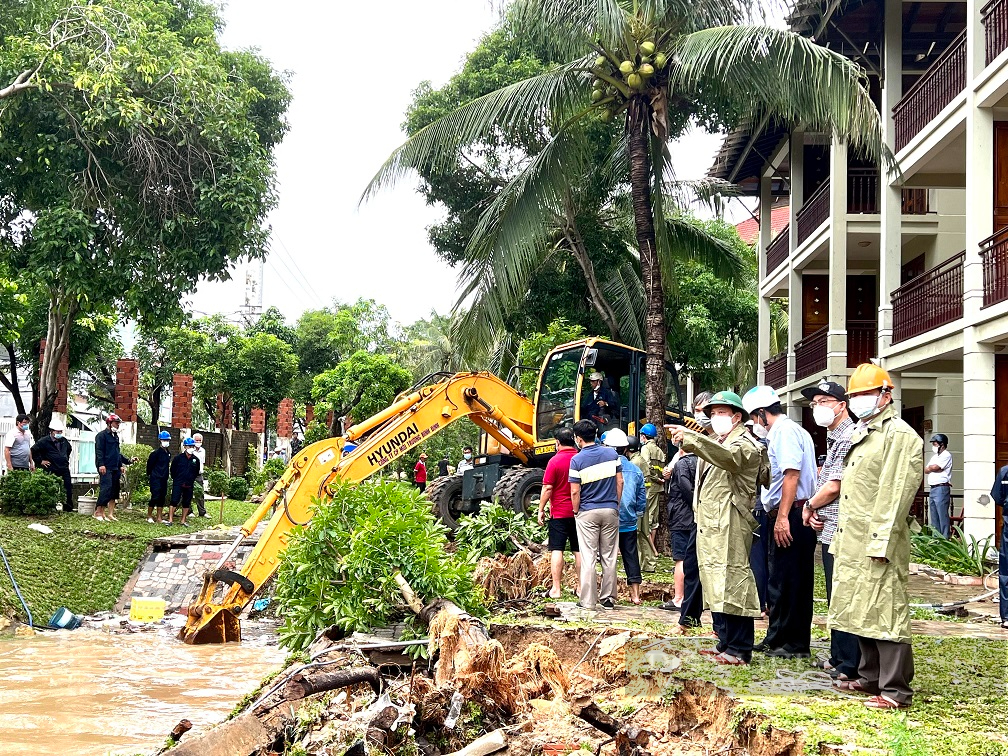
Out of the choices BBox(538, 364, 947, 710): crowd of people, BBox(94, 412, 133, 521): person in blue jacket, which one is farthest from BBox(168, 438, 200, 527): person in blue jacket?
BBox(538, 364, 947, 710): crowd of people

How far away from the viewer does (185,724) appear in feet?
18.4

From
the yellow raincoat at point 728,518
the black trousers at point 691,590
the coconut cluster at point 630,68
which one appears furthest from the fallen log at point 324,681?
the coconut cluster at point 630,68

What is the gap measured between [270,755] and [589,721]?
1.68 m

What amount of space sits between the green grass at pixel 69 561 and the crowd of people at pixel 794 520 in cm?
753

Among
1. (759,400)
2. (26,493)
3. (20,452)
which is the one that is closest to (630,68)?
(759,400)

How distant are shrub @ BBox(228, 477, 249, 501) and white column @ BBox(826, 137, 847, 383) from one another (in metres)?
15.6

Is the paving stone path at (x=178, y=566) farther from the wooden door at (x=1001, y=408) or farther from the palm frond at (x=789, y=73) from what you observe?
the wooden door at (x=1001, y=408)

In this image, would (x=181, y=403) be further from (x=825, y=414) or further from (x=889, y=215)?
(x=825, y=414)

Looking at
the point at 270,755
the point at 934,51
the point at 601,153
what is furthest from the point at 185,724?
the point at 934,51

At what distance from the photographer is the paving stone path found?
14570 mm

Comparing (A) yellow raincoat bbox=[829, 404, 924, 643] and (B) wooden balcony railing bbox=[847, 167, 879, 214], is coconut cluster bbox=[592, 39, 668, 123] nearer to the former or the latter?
(A) yellow raincoat bbox=[829, 404, 924, 643]

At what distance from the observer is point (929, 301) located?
17531 mm

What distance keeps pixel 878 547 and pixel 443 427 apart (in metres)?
8.92

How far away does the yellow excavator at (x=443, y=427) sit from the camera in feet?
38.0
